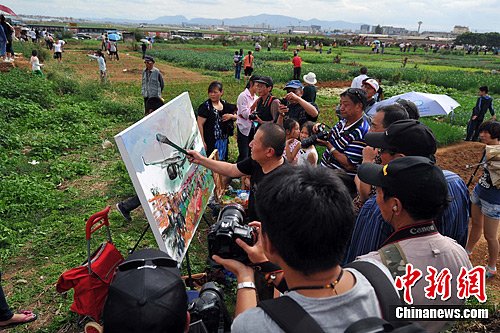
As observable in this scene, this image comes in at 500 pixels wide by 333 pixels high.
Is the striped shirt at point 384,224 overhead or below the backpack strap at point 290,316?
below

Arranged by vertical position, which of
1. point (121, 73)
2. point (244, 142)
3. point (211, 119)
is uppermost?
point (211, 119)

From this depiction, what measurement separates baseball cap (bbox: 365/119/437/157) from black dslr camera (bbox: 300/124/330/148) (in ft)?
5.67

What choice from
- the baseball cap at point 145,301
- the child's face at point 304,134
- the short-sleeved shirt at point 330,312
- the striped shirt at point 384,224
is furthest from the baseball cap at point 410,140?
the child's face at point 304,134

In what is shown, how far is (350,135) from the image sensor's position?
3861mm

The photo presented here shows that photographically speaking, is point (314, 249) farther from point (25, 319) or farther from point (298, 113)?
point (298, 113)

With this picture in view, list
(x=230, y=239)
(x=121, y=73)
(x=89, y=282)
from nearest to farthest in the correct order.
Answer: (x=230, y=239) → (x=89, y=282) → (x=121, y=73)

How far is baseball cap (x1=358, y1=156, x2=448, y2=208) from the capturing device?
182 cm

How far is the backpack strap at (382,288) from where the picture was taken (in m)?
1.36

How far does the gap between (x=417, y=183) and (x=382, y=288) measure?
0.68 m

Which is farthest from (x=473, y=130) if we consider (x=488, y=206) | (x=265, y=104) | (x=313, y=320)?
(x=313, y=320)

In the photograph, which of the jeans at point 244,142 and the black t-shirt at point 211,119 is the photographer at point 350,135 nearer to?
the black t-shirt at point 211,119

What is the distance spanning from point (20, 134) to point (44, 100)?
289 cm

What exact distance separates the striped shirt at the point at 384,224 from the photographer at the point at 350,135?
1.18 metres

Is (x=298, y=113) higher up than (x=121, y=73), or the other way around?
(x=298, y=113)
